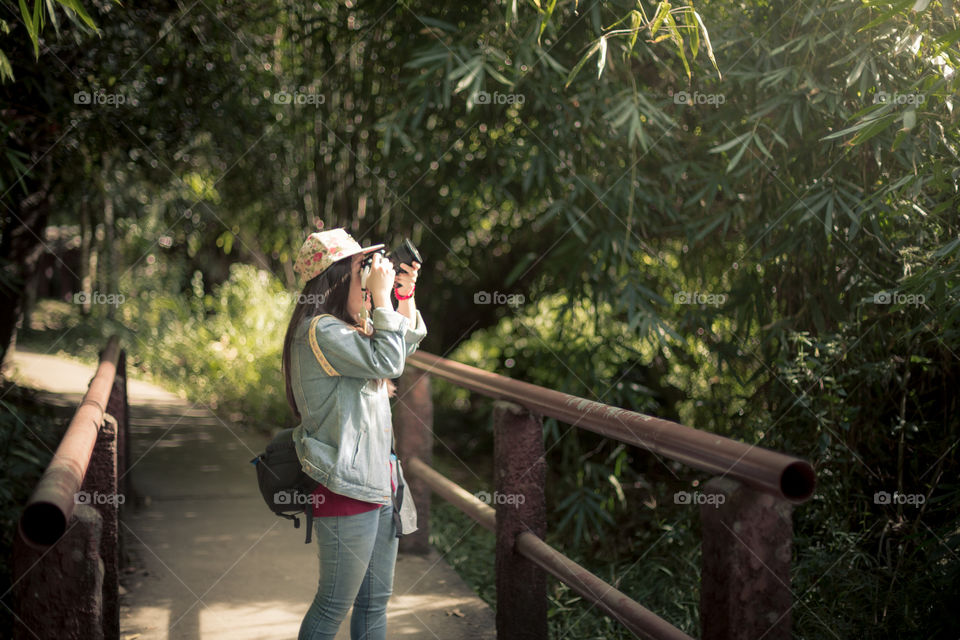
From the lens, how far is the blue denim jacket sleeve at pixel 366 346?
2.00m

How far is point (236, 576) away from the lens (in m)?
3.14

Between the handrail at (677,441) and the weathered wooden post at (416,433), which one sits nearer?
the handrail at (677,441)

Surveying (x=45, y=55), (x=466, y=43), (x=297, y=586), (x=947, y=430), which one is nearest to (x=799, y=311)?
(x=947, y=430)

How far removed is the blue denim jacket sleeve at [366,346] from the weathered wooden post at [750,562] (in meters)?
0.82

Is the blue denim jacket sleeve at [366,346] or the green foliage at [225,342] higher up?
the blue denim jacket sleeve at [366,346]

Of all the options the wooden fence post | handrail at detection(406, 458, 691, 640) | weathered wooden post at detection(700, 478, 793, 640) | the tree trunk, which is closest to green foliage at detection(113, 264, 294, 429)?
the tree trunk

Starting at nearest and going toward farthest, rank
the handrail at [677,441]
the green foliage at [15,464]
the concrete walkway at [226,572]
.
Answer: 1. the handrail at [677,441]
2. the concrete walkway at [226,572]
3. the green foliage at [15,464]

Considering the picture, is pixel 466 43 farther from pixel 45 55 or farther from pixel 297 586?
pixel 297 586

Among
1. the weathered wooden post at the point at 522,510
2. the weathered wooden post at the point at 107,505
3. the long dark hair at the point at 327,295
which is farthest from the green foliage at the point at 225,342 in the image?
the long dark hair at the point at 327,295

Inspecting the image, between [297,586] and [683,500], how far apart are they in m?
1.75

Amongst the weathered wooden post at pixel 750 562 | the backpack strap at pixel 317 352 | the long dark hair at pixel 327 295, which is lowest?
the weathered wooden post at pixel 750 562

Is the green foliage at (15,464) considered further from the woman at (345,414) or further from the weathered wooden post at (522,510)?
the weathered wooden post at (522,510)

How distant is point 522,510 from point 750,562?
1.08 meters

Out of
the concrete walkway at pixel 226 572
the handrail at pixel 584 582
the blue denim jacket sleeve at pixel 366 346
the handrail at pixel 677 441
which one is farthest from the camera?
the concrete walkway at pixel 226 572
